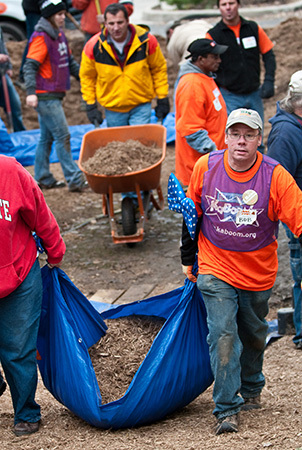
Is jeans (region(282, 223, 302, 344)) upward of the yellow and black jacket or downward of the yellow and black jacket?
downward

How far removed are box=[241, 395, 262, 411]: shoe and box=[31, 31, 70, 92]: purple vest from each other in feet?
17.3

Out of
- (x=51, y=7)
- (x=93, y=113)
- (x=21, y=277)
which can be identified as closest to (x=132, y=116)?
(x=93, y=113)

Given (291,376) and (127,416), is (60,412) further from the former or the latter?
(291,376)

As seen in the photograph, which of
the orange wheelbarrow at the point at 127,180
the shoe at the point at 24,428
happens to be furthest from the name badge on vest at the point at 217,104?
the shoe at the point at 24,428

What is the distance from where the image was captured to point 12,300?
3699 mm

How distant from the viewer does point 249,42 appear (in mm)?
7031

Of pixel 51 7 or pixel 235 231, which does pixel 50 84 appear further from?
pixel 235 231

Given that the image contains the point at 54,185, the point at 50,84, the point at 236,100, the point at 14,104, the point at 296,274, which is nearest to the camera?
the point at 296,274

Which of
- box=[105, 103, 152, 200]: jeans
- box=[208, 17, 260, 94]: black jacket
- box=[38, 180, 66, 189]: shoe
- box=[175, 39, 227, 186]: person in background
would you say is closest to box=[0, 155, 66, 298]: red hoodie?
box=[175, 39, 227, 186]: person in background

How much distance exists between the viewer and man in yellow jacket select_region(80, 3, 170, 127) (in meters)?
7.09

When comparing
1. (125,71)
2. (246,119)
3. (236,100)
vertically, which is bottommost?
(236,100)

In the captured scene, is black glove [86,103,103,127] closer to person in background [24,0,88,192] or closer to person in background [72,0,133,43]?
person in background [24,0,88,192]

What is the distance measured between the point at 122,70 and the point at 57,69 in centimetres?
139

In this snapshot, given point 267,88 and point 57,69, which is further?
point 57,69
